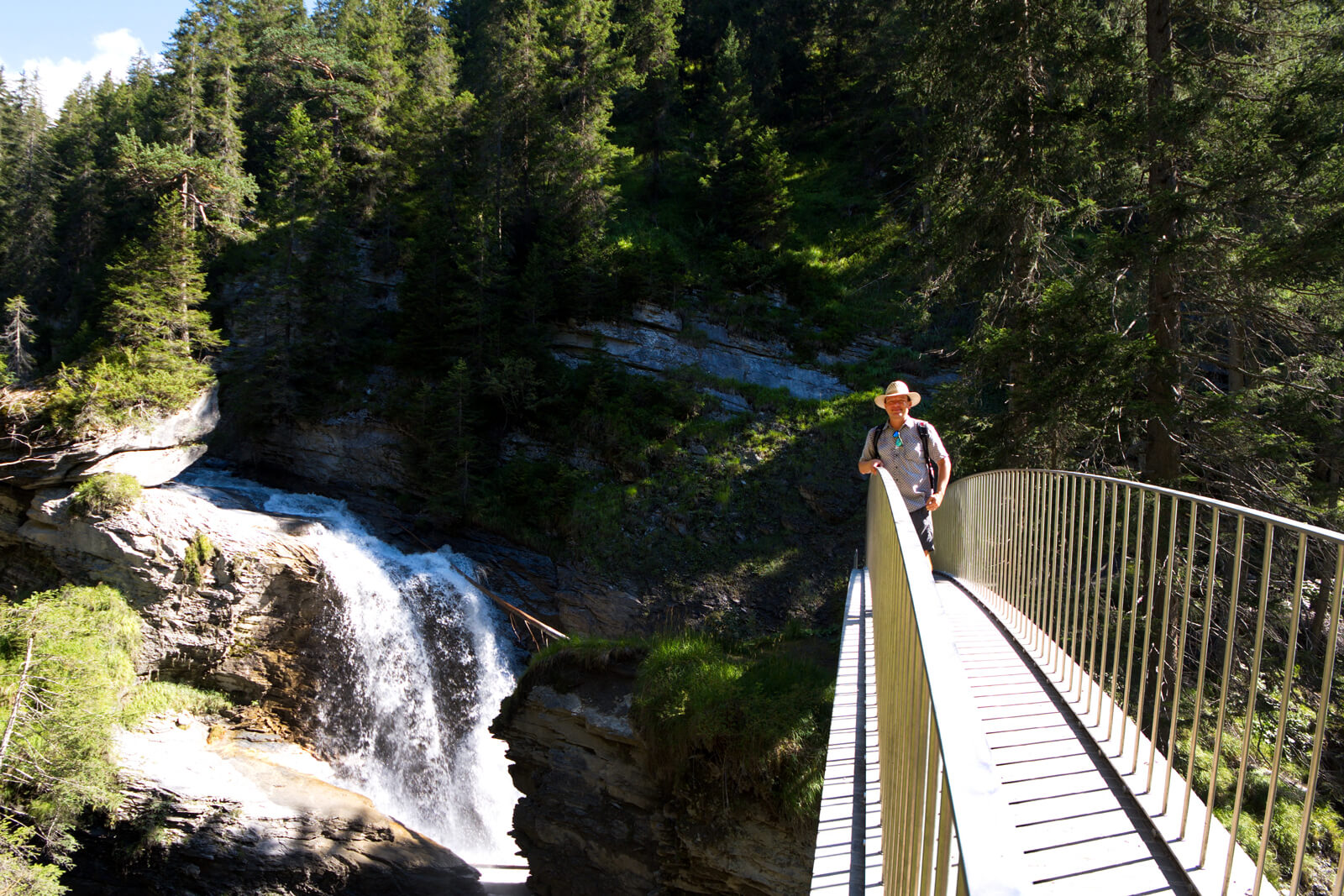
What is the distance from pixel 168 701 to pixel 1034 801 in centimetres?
1668

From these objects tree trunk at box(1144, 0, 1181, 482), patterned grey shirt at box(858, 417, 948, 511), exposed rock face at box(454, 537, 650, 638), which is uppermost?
tree trunk at box(1144, 0, 1181, 482)

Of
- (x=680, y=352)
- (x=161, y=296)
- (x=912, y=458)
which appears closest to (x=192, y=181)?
(x=161, y=296)

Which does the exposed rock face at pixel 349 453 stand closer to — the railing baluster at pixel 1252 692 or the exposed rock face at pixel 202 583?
the exposed rock face at pixel 202 583

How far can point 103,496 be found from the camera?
15.3 metres

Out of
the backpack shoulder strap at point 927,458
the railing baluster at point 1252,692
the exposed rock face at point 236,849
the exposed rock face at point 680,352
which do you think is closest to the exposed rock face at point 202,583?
the exposed rock face at point 236,849

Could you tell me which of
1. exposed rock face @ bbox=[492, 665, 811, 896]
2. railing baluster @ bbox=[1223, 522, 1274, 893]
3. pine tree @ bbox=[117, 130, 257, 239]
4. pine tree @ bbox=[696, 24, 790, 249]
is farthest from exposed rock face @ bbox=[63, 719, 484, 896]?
pine tree @ bbox=[696, 24, 790, 249]

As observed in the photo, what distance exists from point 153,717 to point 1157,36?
19681 millimetres

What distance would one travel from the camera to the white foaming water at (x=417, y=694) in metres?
15.2

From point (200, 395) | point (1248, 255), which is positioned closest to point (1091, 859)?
point (1248, 255)

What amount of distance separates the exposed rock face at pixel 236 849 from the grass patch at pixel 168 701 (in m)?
0.78

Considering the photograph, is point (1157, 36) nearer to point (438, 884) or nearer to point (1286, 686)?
point (1286, 686)

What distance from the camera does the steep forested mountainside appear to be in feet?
28.0

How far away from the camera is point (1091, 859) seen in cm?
280

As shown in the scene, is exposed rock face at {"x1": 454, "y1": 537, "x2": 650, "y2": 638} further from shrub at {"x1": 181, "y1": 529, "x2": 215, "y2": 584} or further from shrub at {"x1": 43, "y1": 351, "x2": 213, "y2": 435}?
shrub at {"x1": 43, "y1": 351, "x2": 213, "y2": 435}
